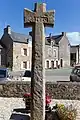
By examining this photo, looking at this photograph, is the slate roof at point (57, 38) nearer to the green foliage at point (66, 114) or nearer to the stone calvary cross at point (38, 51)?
the green foliage at point (66, 114)

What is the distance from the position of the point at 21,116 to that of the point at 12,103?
483cm

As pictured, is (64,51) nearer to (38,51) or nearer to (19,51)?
(19,51)

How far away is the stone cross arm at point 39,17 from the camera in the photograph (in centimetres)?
565

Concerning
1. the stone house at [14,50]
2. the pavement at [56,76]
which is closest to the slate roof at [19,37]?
the stone house at [14,50]

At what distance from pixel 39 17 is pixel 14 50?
1527 inches

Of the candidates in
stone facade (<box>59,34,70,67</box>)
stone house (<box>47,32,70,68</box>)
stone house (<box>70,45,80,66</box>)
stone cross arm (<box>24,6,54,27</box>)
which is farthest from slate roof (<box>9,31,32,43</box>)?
stone cross arm (<box>24,6,54,27</box>)

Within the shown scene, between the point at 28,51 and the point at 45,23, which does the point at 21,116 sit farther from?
the point at 28,51

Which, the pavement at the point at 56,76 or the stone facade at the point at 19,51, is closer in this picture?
the pavement at the point at 56,76

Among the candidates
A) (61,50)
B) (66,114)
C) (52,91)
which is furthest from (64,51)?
(66,114)

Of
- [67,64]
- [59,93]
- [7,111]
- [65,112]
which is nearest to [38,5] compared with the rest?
[65,112]

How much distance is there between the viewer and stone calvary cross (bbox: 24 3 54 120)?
562 cm

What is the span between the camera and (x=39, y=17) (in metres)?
5.66

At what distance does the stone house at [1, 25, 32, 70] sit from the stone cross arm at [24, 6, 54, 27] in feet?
126

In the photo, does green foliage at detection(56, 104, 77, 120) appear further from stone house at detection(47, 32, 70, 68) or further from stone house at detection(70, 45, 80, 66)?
stone house at detection(70, 45, 80, 66)
